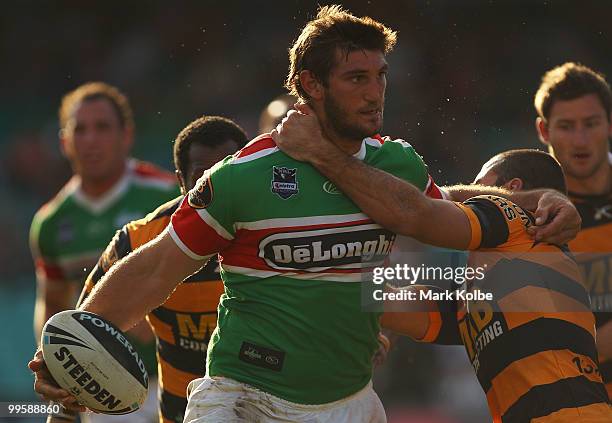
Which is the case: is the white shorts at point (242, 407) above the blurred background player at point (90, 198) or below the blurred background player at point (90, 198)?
below

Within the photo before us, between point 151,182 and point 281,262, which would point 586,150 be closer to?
point 281,262

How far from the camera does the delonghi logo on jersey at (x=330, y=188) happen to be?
484 cm

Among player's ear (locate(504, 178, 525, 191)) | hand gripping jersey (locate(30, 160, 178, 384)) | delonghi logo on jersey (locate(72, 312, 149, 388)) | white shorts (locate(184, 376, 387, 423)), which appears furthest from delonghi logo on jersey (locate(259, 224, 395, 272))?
hand gripping jersey (locate(30, 160, 178, 384))

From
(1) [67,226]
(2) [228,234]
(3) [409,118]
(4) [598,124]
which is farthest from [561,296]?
(3) [409,118]

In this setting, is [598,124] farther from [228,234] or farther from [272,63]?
[272,63]

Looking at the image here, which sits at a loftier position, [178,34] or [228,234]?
[178,34]

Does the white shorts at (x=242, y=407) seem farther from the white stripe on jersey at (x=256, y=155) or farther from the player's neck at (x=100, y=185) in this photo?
the player's neck at (x=100, y=185)

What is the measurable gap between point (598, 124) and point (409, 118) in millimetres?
5060

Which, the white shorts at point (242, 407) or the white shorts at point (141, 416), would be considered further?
the white shorts at point (141, 416)

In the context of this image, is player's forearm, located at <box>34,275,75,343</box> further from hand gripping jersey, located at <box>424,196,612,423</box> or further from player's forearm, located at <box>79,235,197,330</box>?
hand gripping jersey, located at <box>424,196,612,423</box>

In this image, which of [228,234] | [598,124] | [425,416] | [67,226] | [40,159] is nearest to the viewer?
[228,234]

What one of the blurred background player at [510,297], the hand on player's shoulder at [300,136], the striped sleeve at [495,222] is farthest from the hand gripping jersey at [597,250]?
the hand on player's shoulder at [300,136]

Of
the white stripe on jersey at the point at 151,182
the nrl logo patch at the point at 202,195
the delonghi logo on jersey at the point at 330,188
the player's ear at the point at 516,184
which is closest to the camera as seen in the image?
the nrl logo patch at the point at 202,195

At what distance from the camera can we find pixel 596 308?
258 inches
